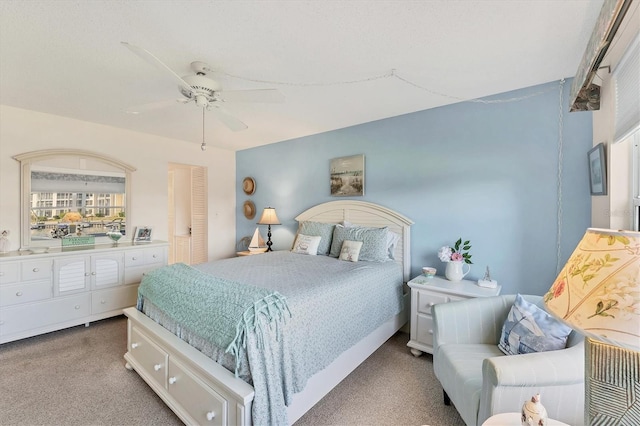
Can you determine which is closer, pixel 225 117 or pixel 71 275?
pixel 225 117

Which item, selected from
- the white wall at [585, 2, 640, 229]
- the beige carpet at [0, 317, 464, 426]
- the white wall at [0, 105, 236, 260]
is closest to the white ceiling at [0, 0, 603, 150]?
the white wall at [585, 2, 640, 229]

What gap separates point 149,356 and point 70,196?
8.54 ft

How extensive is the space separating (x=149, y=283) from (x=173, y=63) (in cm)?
172

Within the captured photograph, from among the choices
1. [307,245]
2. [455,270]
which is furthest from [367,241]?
[455,270]

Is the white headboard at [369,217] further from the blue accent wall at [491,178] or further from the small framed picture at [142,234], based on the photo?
the small framed picture at [142,234]

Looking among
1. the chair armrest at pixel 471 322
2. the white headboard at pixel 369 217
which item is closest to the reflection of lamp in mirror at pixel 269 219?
the white headboard at pixel 369 217

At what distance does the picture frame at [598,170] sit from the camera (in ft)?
5.98

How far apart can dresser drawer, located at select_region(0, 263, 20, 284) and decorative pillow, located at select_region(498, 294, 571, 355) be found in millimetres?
4273

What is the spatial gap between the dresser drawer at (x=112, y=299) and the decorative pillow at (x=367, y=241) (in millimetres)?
2595

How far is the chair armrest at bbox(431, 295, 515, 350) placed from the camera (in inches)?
74.0

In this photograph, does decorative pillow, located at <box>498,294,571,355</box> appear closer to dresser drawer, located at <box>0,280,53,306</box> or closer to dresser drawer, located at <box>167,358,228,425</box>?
dresser drawer, located at <box>167,358,228,425</box>

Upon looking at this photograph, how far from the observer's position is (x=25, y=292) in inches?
108

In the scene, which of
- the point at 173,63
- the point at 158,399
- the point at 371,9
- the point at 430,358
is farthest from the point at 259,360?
the point at 173,63

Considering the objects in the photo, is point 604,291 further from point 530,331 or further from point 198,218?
point 198,218
